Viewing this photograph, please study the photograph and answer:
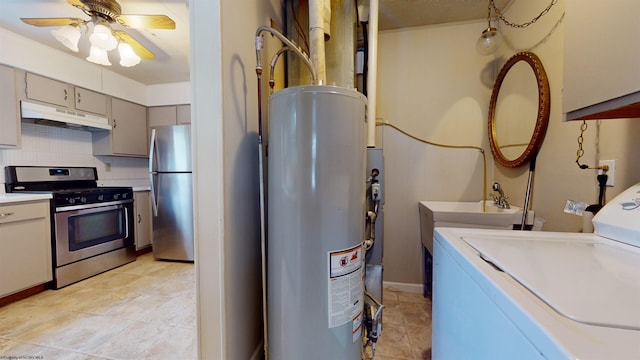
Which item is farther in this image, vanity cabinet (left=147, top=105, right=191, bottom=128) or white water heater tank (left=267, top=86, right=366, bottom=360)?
vanity cabinet (left=147, top=105, right=191, bottom=128)

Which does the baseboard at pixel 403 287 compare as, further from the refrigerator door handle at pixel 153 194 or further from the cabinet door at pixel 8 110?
the cabinet door at pixel 8 110

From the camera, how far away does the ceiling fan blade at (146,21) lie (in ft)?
5.82

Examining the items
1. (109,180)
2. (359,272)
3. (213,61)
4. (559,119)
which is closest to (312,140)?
(213,61)

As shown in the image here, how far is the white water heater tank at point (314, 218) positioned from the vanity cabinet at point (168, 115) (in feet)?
9.69

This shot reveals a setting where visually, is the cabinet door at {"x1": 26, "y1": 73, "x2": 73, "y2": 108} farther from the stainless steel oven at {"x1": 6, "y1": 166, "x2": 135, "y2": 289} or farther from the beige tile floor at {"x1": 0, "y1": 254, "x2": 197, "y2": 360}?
the beige tile floor at {"x1": 0, "y1": 254, "x2": 197, "y2": 360}

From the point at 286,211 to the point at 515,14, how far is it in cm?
225

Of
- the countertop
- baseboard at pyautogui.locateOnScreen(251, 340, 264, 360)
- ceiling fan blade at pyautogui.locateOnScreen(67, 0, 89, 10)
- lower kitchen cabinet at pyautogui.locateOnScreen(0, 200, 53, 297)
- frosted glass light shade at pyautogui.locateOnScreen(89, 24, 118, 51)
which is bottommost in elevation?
baseboard at pyautogui.locateOnScreen(251, 340, 264, 360)

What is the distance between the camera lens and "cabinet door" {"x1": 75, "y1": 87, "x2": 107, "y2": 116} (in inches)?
107

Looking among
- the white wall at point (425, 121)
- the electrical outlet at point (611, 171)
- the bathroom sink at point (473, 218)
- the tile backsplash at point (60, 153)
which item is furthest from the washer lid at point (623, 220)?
the tile backsplash at point (60, 153)

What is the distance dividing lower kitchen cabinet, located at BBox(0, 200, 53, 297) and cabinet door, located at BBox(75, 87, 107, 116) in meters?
1.19

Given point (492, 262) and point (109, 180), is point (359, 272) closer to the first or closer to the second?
point (492, 262)

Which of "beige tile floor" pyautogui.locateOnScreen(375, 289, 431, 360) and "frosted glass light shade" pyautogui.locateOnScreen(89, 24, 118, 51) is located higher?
"frosted glass light shade" pyautogui.locateOnScreen(89, 24, 118, 51)

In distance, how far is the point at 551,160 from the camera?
1.47 meters

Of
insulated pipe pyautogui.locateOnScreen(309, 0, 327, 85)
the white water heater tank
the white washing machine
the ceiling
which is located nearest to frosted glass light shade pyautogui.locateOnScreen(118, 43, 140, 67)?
the ceiling
